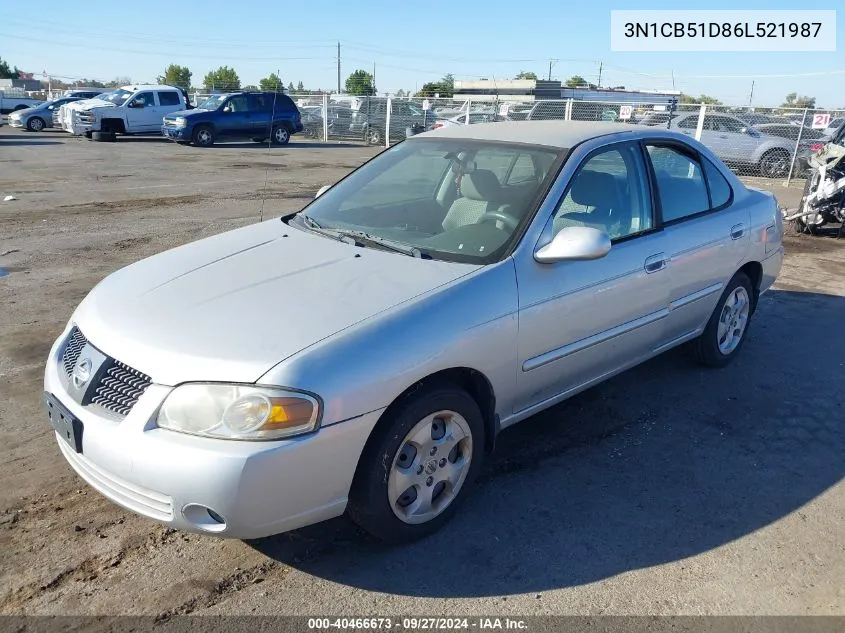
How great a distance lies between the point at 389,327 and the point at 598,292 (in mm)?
1367

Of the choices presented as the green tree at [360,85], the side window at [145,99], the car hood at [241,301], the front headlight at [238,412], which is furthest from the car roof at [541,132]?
the green tree at [360,85]

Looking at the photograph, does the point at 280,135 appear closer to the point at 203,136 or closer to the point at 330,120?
the point at 203,136

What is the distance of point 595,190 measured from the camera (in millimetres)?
3936

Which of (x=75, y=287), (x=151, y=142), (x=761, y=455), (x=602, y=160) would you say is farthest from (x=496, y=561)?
(x=151, y=142)

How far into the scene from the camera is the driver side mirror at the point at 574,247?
10.8ft

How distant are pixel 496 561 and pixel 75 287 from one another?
5.16 meters

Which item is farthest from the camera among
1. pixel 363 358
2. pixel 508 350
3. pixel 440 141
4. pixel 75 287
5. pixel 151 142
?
pixel 151 142

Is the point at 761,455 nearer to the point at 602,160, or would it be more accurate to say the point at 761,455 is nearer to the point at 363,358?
the point at 602,160

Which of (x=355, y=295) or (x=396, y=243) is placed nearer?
(x=355, y=295)

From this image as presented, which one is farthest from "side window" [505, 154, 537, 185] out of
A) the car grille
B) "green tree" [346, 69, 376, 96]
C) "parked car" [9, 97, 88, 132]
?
"green tree" [346, 69, 376, 96]

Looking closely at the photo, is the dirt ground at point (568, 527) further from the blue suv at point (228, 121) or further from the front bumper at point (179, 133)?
the blue suv at point (228, 121)

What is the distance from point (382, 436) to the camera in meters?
2.78

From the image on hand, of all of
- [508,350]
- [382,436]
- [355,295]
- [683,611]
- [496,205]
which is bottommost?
[683,611]

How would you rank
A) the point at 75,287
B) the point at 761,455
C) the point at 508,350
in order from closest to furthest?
the point at 508,350 < the point at 761,455 < the point at 75,287
